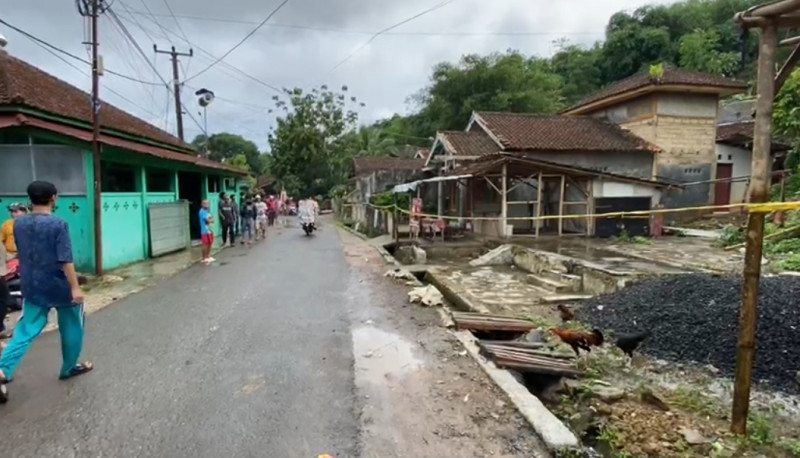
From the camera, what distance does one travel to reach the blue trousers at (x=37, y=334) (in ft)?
13.9

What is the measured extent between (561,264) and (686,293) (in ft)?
15.6

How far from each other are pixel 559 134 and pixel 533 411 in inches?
813

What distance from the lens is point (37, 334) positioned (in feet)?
14.2

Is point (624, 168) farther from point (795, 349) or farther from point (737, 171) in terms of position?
point (795, 349)

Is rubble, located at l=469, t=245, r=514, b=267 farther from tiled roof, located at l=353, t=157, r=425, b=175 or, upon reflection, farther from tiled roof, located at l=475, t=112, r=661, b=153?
tiled roof, located at l=353, t=157, r=425, b=175

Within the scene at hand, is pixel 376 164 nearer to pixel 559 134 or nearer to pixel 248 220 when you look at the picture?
pixel 559 134

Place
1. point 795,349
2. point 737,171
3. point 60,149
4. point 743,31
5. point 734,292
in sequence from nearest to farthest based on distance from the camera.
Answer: point 743,31 < point 795,349 < point 734,292 < point 60,149 < point 737,171

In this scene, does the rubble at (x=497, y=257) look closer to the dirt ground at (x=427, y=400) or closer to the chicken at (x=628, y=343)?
the dirt ground at (x=427, y=400)

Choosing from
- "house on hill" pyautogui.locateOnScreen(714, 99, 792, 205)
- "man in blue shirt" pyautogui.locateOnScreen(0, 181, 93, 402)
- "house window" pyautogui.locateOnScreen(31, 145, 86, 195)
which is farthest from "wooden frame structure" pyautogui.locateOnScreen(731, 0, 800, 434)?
"house on hill" pyautogui.locateOnScreen(714, 99, 792, 205)


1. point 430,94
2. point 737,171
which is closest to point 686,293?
point 737,171

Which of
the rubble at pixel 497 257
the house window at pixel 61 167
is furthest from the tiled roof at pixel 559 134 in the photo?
the house window at pixel 61 167

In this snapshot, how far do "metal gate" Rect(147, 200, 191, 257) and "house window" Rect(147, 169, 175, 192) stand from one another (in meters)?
1.01

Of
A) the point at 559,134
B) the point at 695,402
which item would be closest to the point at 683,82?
the point at 559,134

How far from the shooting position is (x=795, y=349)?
17.2 ft
